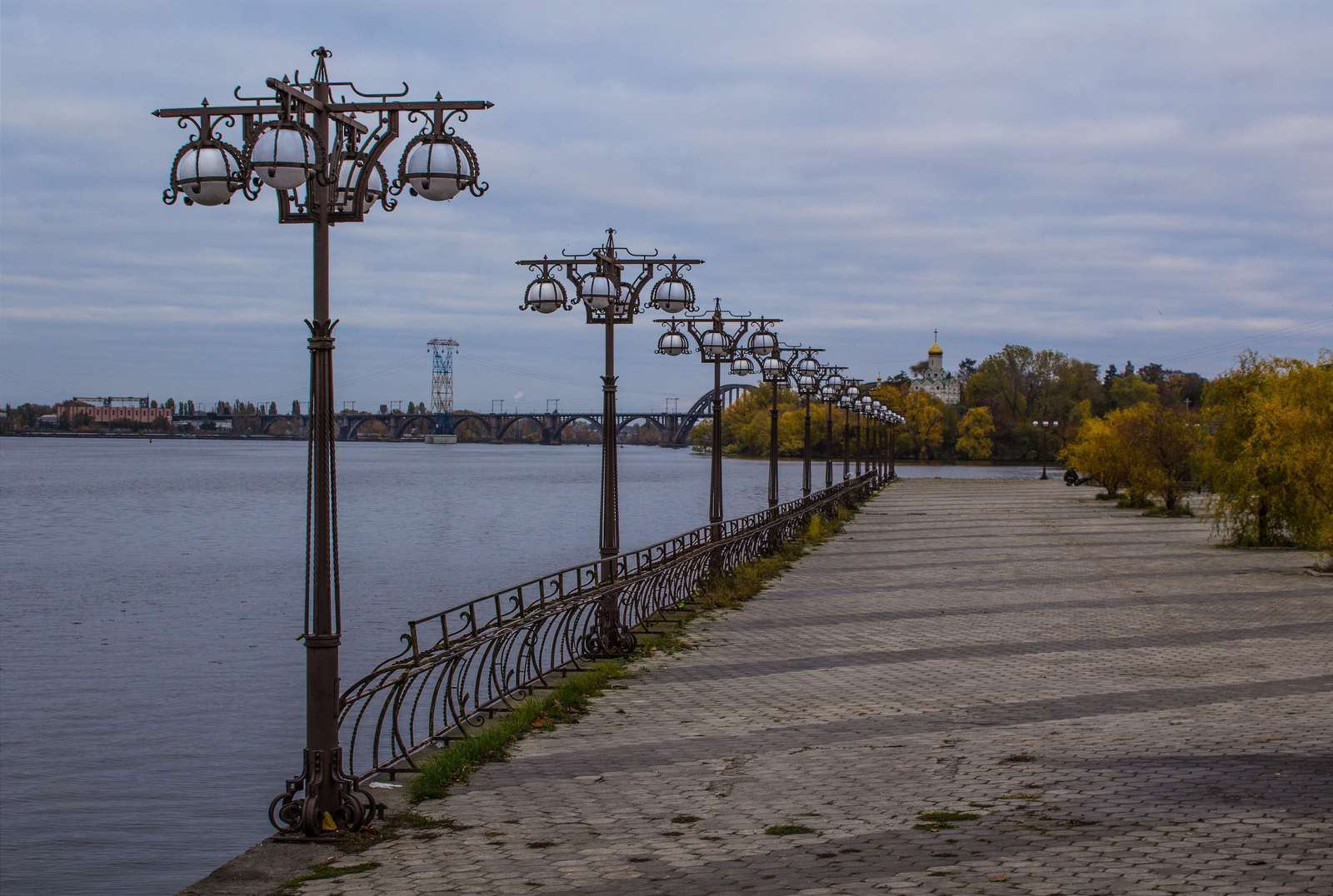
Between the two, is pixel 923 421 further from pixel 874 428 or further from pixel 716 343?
pixel 716 343

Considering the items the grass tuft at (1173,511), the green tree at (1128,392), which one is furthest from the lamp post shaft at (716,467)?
the green tree at (1128,392)

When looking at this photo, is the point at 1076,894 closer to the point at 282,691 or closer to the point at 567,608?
the point at 567,608

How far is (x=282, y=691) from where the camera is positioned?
17844mm

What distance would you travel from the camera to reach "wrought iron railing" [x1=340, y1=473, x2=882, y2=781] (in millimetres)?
8797

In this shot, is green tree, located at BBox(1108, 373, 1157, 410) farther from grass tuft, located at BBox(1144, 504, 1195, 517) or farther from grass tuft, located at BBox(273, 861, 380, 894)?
grass tuft, located at BBox(273, 861, 380, 894)

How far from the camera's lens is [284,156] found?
666 centimetres

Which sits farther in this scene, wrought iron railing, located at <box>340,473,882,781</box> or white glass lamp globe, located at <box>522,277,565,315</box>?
white glass lamp globe, located at <box>522,277,565,315</box>

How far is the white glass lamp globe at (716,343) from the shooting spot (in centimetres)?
2003

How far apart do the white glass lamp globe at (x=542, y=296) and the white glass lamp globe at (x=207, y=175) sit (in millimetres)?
6526

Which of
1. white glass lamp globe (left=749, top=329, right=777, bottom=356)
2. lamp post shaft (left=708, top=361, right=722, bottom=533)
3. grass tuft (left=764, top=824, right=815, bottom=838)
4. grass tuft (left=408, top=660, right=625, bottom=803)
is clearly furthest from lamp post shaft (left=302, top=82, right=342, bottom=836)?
white glass lamp globe (left=749, top=329, right=777, bottom=356)

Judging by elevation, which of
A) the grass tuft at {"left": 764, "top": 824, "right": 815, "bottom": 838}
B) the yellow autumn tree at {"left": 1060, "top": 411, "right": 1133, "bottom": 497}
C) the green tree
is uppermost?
the green tree

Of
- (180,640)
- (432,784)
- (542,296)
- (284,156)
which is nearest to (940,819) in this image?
(432,784)

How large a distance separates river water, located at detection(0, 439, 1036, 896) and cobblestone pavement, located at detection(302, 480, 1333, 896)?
12.6ft

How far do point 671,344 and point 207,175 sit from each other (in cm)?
1127
